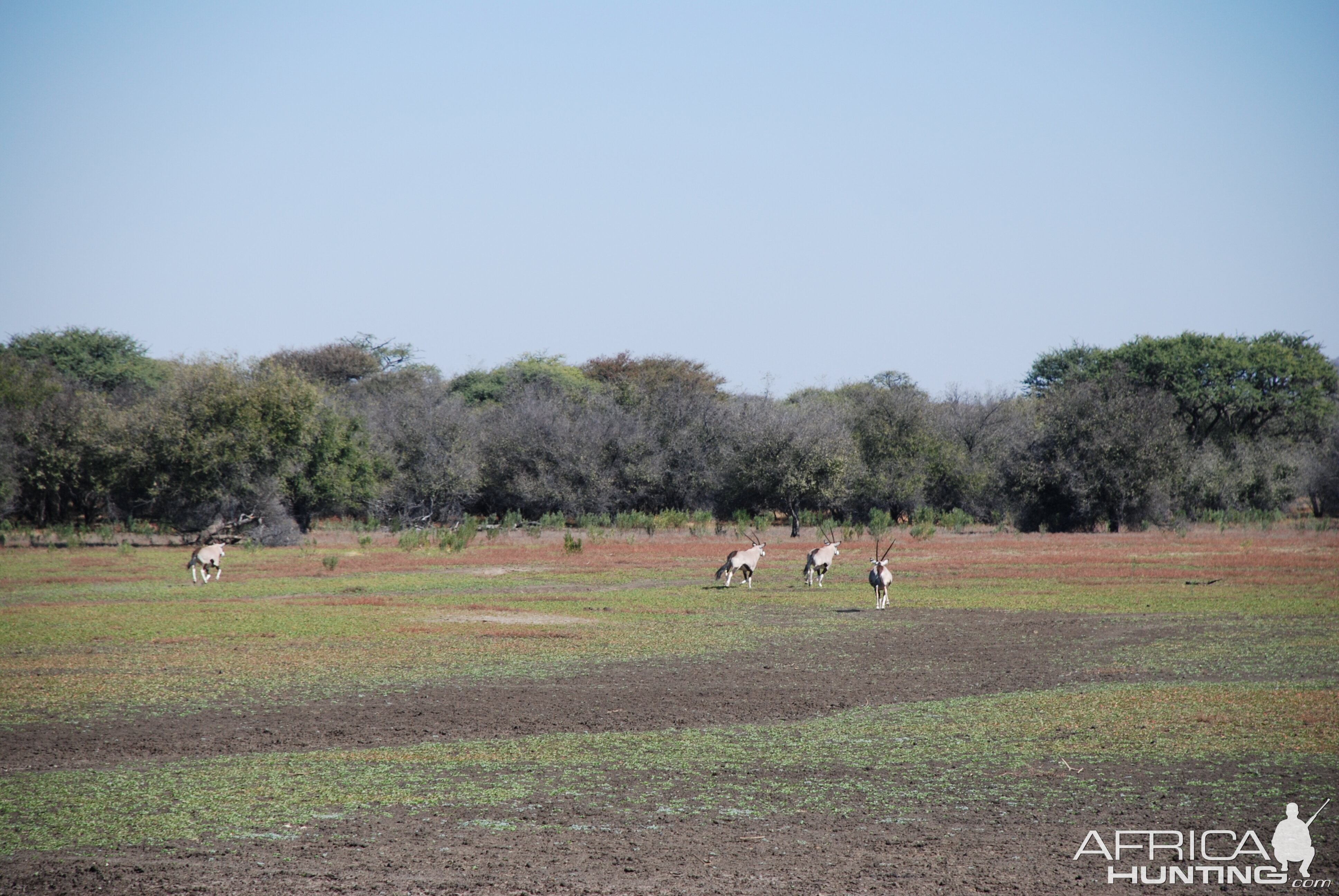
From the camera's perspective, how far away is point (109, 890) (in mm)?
7051

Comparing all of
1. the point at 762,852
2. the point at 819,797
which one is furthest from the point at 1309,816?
the point at 762,852

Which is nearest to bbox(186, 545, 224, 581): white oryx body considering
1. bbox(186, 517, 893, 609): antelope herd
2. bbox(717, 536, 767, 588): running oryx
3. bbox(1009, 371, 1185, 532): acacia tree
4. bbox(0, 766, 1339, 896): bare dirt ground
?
bbox(186, 517, 893, 609): antelope herd

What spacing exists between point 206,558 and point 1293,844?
29.8m

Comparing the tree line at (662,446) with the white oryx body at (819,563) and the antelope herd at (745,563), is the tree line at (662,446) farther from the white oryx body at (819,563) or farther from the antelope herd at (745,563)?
the white oryx body at (819,563)

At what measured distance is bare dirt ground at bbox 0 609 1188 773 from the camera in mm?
11281

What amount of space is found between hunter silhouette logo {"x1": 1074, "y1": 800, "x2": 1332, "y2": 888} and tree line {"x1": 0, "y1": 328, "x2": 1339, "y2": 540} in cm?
4604

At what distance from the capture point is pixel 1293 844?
7.67 m

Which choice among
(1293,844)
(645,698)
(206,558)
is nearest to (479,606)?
(206,558)

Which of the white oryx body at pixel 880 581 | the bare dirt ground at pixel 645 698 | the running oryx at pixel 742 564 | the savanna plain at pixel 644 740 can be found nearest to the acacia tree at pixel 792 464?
the running oryx at pixel 742 564

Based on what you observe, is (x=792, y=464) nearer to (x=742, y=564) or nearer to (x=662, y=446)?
(x=662, y=446)

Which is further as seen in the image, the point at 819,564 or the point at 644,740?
the point at 819,564

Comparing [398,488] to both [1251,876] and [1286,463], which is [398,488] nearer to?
[1286,463]

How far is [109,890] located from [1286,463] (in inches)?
2741

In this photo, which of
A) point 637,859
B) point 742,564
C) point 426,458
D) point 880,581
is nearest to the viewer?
point 637,859
